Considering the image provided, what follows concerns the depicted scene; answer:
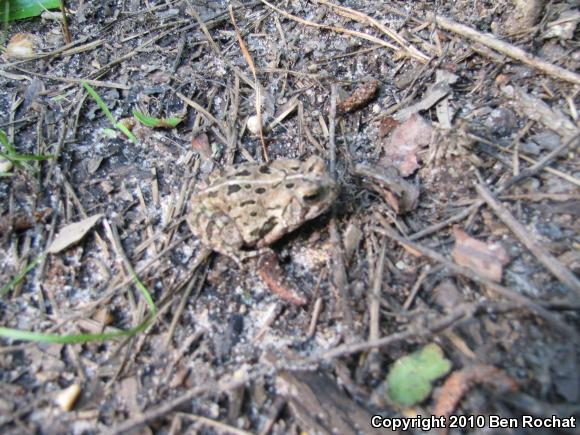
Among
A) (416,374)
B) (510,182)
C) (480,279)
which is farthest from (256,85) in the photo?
(416,374)

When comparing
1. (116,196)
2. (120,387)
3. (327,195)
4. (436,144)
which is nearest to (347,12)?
(436,144)

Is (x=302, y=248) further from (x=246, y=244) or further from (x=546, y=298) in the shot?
(x=546, y=298)

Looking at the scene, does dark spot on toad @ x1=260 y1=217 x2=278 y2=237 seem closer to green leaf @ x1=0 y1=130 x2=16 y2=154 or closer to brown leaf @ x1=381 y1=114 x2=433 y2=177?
brown leaf @ x1=381 y1=114 x2=433 y2=177

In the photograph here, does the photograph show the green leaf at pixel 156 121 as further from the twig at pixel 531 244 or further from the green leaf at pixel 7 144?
the twig at pixel 531 244

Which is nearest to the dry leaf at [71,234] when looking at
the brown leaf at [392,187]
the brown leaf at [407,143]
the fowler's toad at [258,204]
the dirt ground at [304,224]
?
the dirt ground at [304,224]

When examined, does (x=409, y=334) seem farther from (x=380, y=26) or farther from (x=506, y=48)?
(x=380, y=26)

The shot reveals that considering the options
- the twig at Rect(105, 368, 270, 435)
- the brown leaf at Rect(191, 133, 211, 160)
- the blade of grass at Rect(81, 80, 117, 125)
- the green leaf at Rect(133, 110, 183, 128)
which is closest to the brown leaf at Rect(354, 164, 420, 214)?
the brown leaf at Rect(191, 133, 211, 160)
